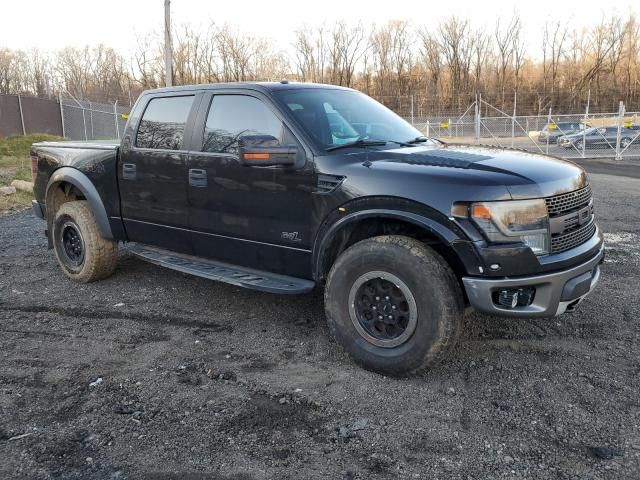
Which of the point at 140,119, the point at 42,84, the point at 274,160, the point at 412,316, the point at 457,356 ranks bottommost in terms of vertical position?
the point at 457,356

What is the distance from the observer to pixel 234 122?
175 inches

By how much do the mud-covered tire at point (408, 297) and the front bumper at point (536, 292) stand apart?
0.16 m

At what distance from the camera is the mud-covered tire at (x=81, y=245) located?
18.3ft

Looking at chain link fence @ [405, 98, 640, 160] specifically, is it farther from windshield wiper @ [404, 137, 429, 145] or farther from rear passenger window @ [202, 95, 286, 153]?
rear passenger window @ [202, 95, 286, 153]

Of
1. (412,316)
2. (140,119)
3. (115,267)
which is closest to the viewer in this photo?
(412,316)

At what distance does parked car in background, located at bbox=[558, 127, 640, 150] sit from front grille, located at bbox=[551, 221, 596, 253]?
21253 millimetres

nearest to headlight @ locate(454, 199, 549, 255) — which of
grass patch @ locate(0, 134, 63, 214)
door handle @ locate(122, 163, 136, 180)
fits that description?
door handle @ locate(122, 163, 136, 180)

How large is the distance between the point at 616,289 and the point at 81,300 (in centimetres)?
505

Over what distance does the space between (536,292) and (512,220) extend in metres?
0.46

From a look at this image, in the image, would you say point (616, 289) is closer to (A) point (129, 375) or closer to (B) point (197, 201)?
(B) point (197, 201)

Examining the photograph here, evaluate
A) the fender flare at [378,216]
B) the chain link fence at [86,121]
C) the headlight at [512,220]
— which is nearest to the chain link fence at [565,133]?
the chain link fence at [86,121]

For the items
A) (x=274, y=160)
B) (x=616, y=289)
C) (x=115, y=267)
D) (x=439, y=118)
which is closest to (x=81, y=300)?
(x=115, y=267)

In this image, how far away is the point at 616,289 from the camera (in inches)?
206

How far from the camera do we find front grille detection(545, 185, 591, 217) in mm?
3369
